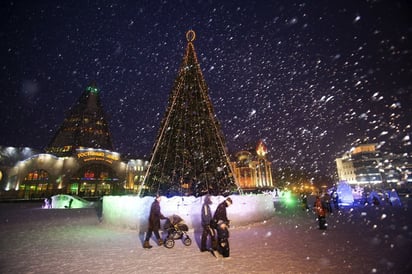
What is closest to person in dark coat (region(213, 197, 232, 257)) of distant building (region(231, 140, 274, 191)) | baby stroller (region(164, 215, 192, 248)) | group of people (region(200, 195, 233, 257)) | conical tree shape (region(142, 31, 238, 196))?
group of people (region(200, 195, 233, 257))

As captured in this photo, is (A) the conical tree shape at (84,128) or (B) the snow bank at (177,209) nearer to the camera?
(B) the snow bank at (177,209)

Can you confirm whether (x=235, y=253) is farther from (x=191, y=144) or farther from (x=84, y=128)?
(x=84, y=128)

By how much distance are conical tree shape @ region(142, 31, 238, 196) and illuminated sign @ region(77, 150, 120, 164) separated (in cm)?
3683

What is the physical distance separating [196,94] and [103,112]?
49777mm

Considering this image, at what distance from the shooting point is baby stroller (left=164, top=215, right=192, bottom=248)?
725 cm

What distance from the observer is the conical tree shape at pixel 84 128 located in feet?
167

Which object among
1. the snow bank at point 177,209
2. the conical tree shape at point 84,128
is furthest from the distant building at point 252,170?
the snow bank at point 177,209

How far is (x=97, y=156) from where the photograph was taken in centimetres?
4781

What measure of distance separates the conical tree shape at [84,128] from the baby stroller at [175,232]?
47.6 meters

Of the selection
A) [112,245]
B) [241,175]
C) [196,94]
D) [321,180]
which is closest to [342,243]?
[112,245]

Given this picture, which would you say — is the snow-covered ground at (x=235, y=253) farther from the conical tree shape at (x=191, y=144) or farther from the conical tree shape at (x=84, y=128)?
the conical tree shape at (x=84, y=128)

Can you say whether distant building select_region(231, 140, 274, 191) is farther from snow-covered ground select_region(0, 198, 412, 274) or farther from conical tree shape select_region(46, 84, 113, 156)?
snow-covered ground select_region(0, 198, 412, 274)

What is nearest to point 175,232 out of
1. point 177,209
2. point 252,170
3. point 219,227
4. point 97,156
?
point 219,227

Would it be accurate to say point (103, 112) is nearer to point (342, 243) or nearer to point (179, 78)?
point (179, 78)
